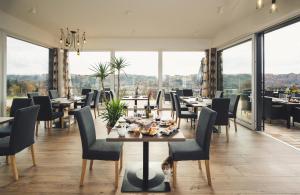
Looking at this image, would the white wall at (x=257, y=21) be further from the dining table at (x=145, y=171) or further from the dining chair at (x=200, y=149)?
the dining table at (x=145, y=171)

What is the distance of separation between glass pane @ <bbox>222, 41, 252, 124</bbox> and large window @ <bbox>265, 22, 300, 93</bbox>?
1.71 feet

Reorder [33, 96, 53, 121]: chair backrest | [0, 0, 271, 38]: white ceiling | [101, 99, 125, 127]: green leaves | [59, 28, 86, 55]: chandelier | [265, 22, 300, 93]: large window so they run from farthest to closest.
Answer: [59, 28, 86, 55]: chandelier < [265, 22, 300, 93]: large window < [33, 96, 53, 121]: chair backrest < [0, 0, 271, 38]: white ceiling < [101, 99, 125, 127]: green leaves

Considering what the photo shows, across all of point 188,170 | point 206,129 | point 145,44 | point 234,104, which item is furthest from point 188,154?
point 145,44

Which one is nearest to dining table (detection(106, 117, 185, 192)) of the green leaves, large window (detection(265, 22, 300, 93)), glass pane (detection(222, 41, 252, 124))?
the green leaves

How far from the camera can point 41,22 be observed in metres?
6.80

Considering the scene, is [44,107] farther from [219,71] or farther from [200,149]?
[219,71]

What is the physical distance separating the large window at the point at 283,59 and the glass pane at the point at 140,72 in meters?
4.55

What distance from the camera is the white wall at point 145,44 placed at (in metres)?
9.12

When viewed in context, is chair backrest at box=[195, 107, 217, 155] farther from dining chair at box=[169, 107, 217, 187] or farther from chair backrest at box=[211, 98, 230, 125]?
chair backrest at box=[211, 98, 230, 125]

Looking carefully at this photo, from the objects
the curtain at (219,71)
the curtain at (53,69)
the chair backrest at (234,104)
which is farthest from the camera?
the curtain at (53,69)

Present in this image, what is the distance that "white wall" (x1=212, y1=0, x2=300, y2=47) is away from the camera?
430 centimetres

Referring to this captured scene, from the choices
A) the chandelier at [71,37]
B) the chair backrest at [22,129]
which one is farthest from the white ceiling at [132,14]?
the chair backrest at [22,129]

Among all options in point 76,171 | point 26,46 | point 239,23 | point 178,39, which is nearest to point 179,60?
point 178,39

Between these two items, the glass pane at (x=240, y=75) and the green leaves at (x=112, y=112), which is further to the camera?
the glass pane at (x=240, y=75)
